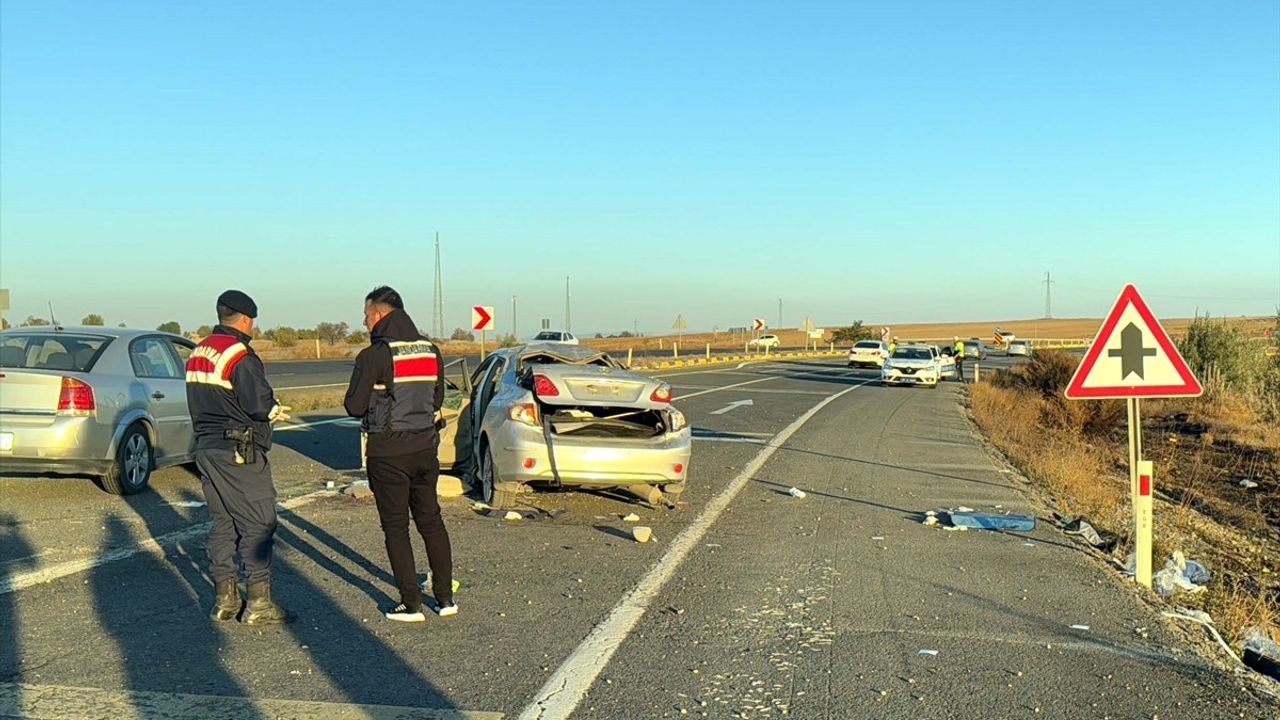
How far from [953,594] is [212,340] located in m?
4.81

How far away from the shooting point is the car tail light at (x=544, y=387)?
945 cm

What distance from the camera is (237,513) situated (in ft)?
20.1

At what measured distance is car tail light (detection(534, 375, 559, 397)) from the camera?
31.0ft

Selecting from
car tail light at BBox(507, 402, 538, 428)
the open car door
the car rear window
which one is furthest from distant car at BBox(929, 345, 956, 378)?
the car rear window

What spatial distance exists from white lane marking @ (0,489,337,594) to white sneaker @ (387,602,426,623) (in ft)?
8.15

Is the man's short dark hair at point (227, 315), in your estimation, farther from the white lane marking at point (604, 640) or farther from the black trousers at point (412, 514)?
the white lane marking at point (604, 640)

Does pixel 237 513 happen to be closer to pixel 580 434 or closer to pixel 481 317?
pixel 580 434

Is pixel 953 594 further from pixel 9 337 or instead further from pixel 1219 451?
pixel 1219 451

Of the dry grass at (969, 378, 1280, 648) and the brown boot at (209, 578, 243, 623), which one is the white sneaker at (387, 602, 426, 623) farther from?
the dry grass at (969, 378, 1280, 648)

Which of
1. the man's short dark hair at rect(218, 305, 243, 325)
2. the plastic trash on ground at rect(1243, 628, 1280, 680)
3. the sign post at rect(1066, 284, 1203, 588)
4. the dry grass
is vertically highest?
the man's short dark hair at rect(218, 305, 243, 325)

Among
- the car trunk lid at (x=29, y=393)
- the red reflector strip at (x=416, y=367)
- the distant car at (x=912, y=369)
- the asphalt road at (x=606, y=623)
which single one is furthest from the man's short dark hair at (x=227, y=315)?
the distant car at (x=912, y=369)

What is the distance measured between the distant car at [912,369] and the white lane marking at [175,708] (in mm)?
33779

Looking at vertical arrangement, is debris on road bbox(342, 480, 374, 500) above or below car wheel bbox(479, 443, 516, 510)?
below

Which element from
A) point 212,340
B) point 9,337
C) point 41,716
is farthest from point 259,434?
point 9,337
